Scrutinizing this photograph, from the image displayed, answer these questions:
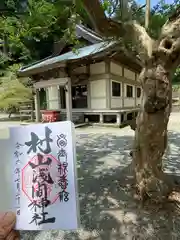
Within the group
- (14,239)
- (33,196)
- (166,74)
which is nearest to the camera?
(14,239)

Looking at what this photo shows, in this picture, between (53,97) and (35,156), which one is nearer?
(35,156)

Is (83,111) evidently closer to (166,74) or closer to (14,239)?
Result: (166,74)

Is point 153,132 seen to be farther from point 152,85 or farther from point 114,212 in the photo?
point 114,212

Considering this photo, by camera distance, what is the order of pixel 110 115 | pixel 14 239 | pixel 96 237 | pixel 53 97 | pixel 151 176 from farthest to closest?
pixel 53 97
pixel 110 115
pixel 151 176
pixel 96 237
pixel 14 239

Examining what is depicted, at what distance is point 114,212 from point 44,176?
4.46ft

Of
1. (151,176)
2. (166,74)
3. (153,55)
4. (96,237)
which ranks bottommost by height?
(96,237)

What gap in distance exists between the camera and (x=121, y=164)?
399cm

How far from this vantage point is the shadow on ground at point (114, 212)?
200 cm

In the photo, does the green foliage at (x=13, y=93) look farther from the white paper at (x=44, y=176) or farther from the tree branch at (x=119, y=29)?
the white paper at (x=44, y=176)

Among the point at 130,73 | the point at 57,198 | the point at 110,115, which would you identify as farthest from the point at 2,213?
the point at 130,73

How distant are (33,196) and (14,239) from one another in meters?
0.25

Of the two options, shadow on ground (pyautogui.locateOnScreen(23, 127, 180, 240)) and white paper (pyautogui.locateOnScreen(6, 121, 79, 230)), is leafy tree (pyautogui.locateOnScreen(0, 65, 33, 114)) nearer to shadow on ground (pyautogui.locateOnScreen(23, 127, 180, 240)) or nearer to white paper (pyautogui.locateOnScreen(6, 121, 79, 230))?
shadow on ground (pyautogui.locateOnScreen(23, 127, 180, 240))

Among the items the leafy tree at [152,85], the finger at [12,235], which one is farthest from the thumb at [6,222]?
the leafy tree at [152,85]

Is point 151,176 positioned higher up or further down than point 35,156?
further down
